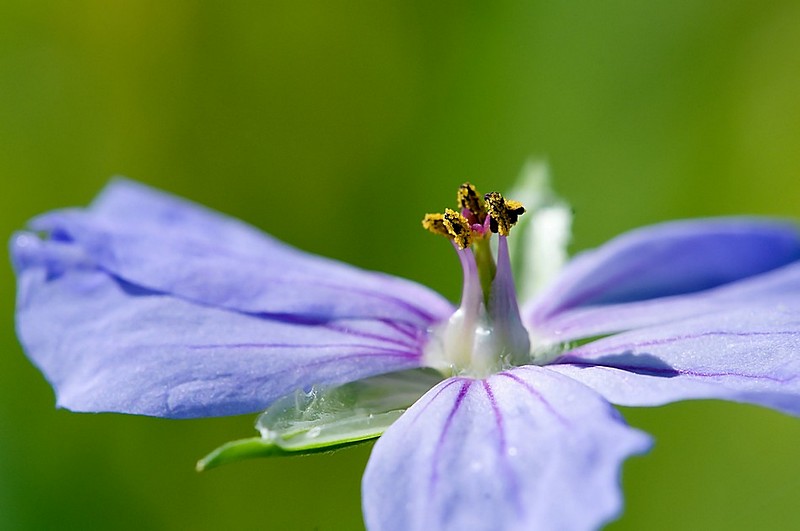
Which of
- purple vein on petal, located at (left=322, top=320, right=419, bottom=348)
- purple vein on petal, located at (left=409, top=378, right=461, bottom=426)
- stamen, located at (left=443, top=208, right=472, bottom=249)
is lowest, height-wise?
purple vein on petal, located at (left=409, top=378, right=461, bottom=426)

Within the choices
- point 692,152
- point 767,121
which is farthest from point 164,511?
point 767,121

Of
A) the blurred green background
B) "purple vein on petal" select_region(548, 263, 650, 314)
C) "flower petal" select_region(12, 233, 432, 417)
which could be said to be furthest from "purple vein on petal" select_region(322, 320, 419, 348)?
the blurred green background

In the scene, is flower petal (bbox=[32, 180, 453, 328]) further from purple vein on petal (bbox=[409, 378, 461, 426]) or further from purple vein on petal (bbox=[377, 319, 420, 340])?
purple vein on petal (bbox=[409, 378, 461, 426])

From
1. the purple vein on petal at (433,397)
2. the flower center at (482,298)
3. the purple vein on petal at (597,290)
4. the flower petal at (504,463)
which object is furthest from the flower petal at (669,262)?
the flower petal at (504,463)

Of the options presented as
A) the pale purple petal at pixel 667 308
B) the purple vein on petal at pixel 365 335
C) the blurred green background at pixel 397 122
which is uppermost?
the blurred green background at pixel 397 122

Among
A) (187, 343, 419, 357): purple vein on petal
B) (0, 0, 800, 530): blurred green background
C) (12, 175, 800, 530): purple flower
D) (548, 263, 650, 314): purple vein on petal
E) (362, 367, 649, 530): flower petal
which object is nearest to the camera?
(362, 367, 649, 530): flower petal

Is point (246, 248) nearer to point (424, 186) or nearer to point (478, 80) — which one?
point (424, 186)

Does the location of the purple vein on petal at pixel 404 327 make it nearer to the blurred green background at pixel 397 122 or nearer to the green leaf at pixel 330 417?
the green leaf at pixel 330 417
